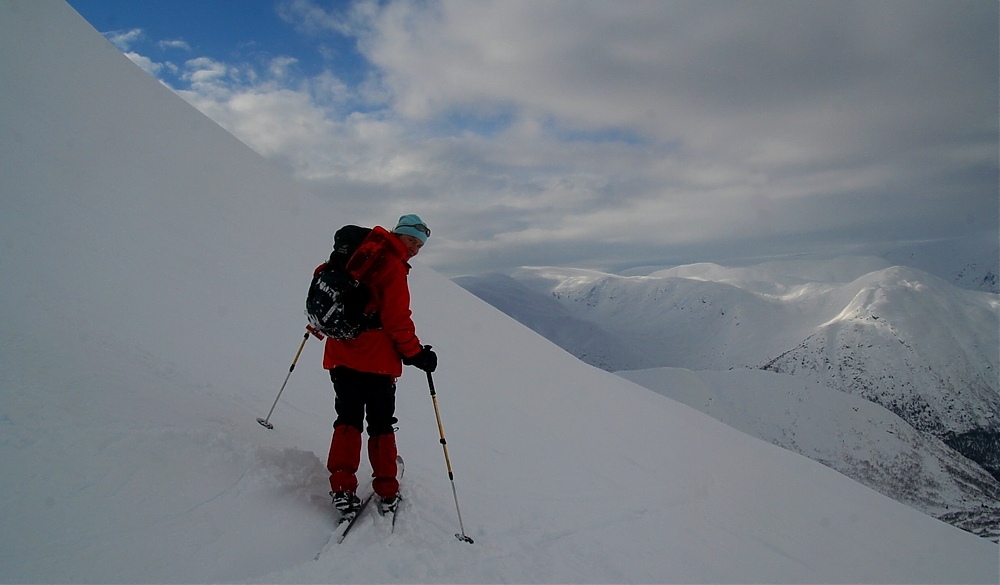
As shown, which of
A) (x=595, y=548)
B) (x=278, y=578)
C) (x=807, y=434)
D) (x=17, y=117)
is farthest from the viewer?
(x=807, y=434)

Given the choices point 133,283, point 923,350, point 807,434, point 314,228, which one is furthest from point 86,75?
point 923,350

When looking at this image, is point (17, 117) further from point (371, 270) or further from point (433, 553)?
point (433, 553)

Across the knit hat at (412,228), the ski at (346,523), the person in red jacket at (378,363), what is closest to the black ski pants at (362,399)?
the person in red jacket at (378,363)

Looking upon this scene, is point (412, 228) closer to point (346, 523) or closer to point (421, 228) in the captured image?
point (421, 228)

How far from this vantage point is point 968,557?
44.1 feet

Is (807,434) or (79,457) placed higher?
(79,457)

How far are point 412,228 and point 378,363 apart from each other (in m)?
1.17

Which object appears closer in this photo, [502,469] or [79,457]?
[79,457]

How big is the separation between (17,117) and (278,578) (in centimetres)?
1525

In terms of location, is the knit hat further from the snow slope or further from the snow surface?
the snow slope

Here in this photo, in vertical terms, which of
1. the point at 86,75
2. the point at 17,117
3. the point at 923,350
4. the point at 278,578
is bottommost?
the point at 923,350

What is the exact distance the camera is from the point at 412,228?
4309 mm

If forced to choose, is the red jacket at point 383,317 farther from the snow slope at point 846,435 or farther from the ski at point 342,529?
the snow slope at point 846,435

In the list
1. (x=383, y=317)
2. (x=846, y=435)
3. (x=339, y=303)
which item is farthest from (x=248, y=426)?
(x=846, y=435)
